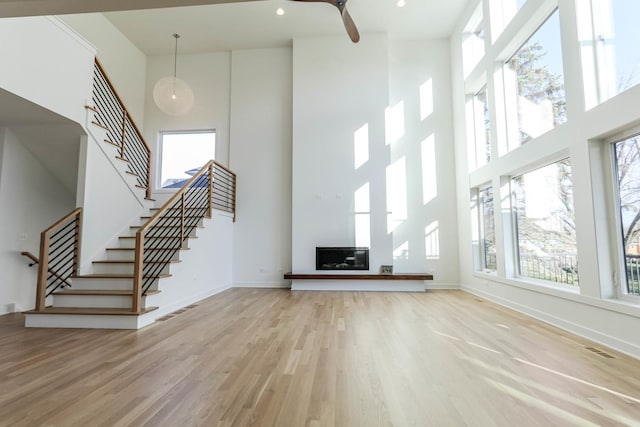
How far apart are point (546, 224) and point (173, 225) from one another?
5.84 metres

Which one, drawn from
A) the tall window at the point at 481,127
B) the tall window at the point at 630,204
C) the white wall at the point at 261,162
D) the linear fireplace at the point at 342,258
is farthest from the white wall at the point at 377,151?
the tall window at the point at 630,204

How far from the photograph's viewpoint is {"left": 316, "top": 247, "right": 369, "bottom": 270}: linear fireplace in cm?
655

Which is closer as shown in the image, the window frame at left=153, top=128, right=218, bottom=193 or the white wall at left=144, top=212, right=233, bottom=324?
the white wall at left=144, top=212, right=233, bottom=324

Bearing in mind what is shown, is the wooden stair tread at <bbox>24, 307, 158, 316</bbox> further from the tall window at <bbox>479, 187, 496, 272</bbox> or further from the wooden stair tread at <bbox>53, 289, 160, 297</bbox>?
the tall window at <bbox>479, 187, 496, 272</bbox>

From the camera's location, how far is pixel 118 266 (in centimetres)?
452

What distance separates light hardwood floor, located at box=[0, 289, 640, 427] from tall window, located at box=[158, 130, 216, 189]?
418 cm

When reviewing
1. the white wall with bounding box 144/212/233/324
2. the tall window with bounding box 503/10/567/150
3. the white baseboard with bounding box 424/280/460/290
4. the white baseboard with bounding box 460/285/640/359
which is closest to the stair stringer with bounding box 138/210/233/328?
the white wall with bounding box 144/212/233/324

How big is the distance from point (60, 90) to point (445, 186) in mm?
6702

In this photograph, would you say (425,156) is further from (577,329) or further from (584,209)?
(577,329)

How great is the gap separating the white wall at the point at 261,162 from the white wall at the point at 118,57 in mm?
2198

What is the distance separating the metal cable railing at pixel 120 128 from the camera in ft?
16.0

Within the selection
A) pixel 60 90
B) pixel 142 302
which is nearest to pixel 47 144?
pixel 60 90

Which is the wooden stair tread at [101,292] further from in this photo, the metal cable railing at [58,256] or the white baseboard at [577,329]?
the white baseboard at [577,329]

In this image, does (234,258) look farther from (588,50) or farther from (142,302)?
(588,50)
